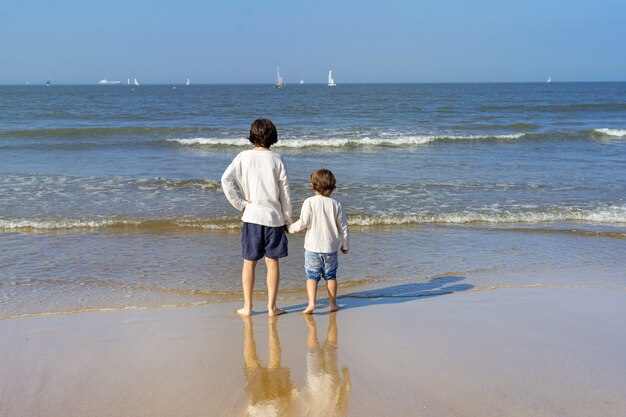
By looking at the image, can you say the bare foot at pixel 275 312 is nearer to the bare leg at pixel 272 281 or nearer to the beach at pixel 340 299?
the bare leg at pixel 272 281

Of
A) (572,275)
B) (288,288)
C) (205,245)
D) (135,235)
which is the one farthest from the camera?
(135,235)

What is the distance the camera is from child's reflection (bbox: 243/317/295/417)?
3535 mm

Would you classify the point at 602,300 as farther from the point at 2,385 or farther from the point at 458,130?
the point at 458,130

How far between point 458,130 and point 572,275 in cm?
2027

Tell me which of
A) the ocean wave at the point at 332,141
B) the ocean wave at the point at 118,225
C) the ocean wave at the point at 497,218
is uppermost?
the ocean wave at the point at 332,141

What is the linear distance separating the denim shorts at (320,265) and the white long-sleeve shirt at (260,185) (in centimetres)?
52

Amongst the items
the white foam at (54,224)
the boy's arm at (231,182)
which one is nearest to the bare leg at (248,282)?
the boy's arm at (231,182)

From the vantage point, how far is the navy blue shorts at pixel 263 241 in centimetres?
518

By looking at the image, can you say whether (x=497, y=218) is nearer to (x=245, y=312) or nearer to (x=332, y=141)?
(x=245, y=312)

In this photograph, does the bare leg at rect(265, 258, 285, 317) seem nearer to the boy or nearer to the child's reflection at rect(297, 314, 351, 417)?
the boy

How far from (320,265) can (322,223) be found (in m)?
0.38

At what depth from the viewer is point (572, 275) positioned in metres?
6.96

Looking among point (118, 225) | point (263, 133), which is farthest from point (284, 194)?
point (118, 225)

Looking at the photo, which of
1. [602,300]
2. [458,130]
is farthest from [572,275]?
[458,130]
